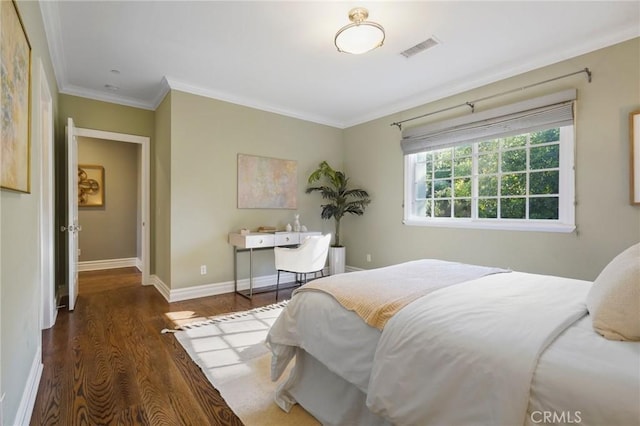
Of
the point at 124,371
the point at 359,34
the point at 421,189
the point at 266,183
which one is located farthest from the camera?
the point at 266,183

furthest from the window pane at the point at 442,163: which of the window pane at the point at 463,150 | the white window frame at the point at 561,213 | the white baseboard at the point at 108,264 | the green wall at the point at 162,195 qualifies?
the white baseboard at the point at 108,264

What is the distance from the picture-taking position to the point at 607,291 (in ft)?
3.51

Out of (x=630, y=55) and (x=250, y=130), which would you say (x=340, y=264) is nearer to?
(x=250, y=130)

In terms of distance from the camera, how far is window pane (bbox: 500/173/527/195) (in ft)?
10.7

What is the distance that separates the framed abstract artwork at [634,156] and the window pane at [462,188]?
56.0 inches

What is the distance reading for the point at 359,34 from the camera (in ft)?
7.75

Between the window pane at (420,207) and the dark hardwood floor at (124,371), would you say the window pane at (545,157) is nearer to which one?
the window pane at (420,207)

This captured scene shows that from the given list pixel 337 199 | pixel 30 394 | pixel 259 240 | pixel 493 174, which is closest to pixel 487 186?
pixel 493 174

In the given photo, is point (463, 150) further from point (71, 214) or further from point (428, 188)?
point (71, 214)

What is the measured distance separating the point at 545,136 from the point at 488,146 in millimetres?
551

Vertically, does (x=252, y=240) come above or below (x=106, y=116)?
below

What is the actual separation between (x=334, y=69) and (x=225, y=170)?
1.87 m

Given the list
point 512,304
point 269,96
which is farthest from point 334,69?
point 512,304

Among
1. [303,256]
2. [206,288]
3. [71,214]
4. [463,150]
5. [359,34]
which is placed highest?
[359,34]
